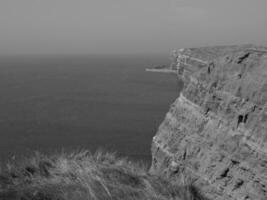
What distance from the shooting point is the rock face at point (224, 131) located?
879 centimetres

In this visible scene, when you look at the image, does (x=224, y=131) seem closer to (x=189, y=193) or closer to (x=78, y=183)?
(x=189, y=193)

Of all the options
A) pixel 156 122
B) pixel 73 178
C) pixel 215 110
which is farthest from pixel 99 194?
pixel 156 122

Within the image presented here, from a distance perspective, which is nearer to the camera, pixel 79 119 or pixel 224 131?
pixel 224 131

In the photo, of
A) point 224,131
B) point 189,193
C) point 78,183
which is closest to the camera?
point 78,183

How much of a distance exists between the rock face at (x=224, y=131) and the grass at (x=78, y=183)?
117 centimetres

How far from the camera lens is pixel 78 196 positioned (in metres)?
7.20

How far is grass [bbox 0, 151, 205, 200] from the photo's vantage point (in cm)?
742

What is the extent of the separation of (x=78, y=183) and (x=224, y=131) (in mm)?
4470

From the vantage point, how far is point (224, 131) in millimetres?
10062

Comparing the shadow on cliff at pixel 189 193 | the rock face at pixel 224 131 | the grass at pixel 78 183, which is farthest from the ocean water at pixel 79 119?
the shadow on cliff at pixel 189 193

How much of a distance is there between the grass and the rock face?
3.85 feet

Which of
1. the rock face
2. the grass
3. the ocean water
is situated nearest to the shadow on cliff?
the grass

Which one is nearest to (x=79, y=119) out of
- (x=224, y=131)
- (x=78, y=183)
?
(x=224, y=131)

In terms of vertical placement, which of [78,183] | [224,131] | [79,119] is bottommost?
[79,119]
